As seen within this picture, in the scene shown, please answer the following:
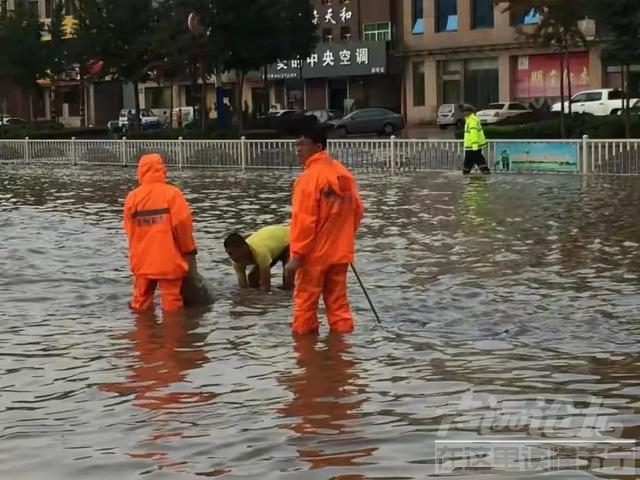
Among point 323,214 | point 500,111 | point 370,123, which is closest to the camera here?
point 323,214

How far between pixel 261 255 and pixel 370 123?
124 ft

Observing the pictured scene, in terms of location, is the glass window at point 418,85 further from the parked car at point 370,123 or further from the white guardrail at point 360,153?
the white guardrail at point 360,153

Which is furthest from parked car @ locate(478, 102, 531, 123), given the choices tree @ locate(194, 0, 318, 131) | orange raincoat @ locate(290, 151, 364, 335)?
orange raincoat @ locate(290, 151, 364, 335)

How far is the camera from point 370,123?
156 feet

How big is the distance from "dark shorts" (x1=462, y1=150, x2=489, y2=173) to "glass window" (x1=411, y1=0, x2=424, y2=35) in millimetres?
31538

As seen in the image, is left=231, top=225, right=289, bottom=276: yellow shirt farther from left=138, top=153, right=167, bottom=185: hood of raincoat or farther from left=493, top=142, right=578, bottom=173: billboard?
left=493, top=142, right=578, bottom=173: billboard

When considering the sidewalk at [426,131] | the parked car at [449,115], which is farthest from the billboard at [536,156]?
the parked car at [449,115]

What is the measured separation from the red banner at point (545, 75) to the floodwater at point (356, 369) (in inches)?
1416

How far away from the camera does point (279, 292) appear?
10.4 m

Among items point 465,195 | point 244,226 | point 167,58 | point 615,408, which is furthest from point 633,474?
point 167,58

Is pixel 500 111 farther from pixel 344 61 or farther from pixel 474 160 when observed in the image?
pixel 474 160

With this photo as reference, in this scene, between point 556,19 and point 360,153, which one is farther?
point 556,19

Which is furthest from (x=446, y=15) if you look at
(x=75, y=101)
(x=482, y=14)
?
(x=75, y=101)

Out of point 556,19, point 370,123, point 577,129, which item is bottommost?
point 577,129
